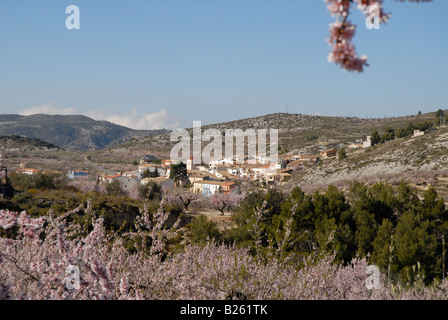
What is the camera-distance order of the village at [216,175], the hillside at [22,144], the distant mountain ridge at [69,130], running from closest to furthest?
1. the village at [216,175]
2. the hillside at [22,144]
3. the distant mountain ridge at [69,130]

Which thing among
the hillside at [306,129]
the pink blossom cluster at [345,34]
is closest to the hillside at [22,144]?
the hillside at [306,129]

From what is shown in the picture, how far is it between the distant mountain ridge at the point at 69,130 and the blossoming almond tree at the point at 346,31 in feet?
480

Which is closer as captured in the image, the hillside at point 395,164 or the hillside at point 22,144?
the hillside at point 395,164

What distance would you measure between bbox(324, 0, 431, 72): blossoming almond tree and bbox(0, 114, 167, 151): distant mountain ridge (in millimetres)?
146401

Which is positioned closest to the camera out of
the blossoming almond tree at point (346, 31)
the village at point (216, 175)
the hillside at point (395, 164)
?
the blossoming almond tree at point (346, 31)

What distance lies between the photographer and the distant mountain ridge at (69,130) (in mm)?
143087

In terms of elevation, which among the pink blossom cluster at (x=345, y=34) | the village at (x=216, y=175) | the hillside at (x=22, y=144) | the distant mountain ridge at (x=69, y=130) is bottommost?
the village at (x=216, y=175)

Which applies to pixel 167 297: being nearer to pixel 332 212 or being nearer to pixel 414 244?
pixel 414 244

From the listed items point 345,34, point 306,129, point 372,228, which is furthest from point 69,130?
point 345,34

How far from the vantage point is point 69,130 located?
15788cm

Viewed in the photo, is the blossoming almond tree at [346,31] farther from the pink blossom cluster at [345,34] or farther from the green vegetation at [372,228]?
the green vegetation at [372,228]

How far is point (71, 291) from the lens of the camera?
2582 mm

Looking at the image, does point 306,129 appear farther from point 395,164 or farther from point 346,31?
point 346,31
